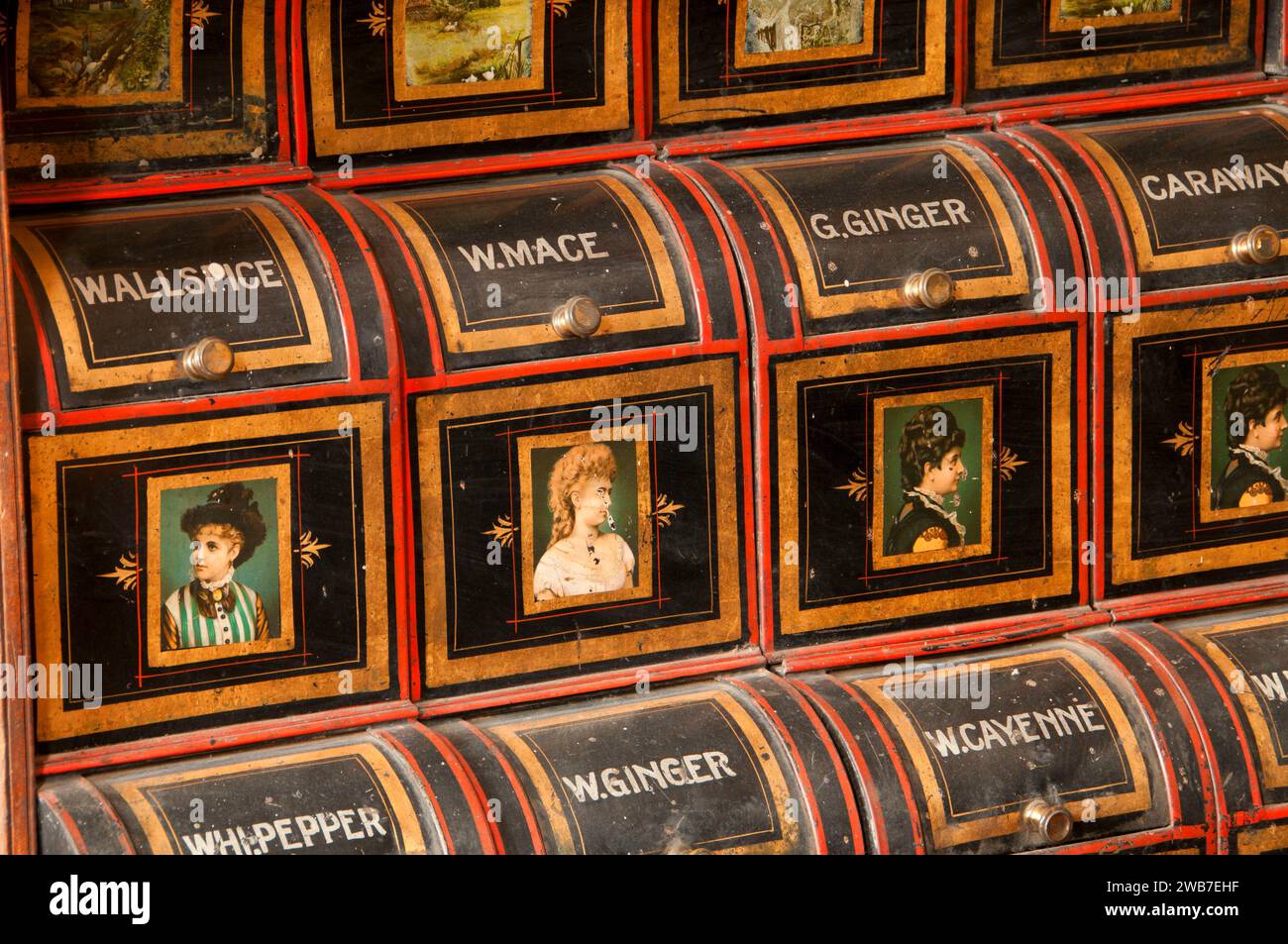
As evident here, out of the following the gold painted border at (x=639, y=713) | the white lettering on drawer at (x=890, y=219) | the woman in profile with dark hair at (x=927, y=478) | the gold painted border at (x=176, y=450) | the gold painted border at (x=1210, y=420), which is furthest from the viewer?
the gold painted border at (x=1210, y=420)

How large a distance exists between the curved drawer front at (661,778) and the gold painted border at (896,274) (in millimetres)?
1064

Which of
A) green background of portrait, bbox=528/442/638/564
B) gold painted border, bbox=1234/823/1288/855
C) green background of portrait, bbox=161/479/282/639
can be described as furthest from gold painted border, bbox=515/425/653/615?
gold painted border, bbox=1234/823/1288/855

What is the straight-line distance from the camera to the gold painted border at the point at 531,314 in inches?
193

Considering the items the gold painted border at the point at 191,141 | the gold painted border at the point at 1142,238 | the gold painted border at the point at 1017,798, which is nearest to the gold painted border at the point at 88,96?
the gold painted border at the point at 191,141

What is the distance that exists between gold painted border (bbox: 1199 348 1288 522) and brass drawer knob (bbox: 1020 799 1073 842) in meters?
1.11

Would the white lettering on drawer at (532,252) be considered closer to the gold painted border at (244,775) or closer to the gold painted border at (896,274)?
the gold painted border at (896,274)

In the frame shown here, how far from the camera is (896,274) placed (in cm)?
527

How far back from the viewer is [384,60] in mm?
5164

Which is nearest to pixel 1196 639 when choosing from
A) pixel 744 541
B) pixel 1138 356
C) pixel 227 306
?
pixel 1138 356

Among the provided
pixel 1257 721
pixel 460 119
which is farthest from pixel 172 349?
pixel 1257 721

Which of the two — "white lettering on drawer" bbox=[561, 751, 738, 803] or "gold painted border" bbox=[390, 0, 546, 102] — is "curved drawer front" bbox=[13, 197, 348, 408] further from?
"white lettering on drawer" bbox=[561, 751, 738, 803]

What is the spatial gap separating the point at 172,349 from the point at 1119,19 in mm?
3027

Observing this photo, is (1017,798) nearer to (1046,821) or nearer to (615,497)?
(1046,821)
